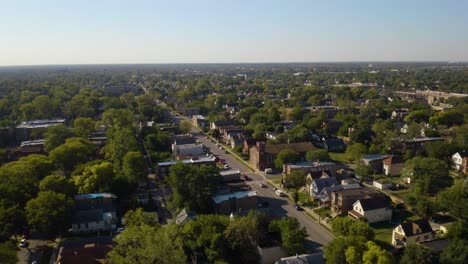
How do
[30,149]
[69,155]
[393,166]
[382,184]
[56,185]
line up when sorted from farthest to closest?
1. [30,149]
2. [393,166]
3. [69,155]
4. [382,184]
5. [56,185]

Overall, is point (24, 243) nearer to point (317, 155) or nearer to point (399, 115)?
point (317, 155)

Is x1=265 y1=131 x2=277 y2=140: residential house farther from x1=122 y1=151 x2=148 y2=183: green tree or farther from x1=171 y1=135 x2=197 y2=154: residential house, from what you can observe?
x1=122 y1=151 x2=148 y2=183: green tree

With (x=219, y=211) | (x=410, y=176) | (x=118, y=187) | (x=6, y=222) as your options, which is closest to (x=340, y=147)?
(x=410, y=176)

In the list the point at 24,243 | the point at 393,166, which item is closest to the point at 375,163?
the point at 393,166

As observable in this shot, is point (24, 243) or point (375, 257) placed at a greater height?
point (375, 257)

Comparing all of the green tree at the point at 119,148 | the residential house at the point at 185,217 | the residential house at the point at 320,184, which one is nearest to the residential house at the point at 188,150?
the green tree at the point at 119,148

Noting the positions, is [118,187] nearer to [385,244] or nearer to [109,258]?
[109,258]

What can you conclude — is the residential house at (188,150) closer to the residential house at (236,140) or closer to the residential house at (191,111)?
the residential house at (236,140)

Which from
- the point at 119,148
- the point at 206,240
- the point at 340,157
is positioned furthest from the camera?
the point at 340,157
